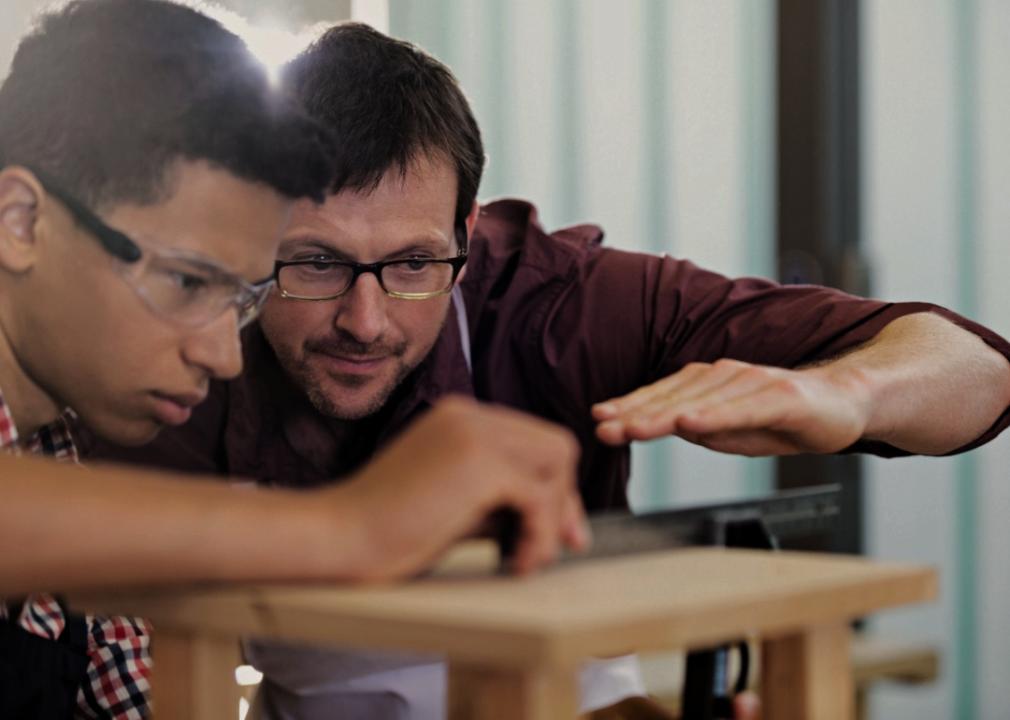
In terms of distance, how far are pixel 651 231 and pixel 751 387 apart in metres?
1.96

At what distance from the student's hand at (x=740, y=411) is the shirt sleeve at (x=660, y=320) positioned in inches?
14.1

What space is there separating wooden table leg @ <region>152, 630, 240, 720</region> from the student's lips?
0.29m

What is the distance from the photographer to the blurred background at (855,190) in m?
3.06

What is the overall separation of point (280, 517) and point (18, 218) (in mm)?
492

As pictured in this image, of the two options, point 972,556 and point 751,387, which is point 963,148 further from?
point 751,387

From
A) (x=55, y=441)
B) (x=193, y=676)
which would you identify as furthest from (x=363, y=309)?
(x=193, y=676)

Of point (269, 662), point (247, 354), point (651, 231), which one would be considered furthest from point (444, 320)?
point (651, 231)

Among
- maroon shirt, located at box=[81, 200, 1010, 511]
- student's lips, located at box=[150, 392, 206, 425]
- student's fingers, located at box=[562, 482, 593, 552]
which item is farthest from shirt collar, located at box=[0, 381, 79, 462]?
student's fingers, located at box=[562, 482, 593, 552]

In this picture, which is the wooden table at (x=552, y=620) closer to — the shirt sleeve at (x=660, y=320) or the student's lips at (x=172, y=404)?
the student's lips at (x=172, y=404)

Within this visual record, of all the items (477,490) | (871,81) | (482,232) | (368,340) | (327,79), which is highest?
(871,81)

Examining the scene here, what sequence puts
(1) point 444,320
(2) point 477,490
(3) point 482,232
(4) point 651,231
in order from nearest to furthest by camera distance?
1. (2) point 477,490
2. (1) point 444,320
3. (3) point 482,232
4. (4) point 651,231

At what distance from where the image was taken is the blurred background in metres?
3.06

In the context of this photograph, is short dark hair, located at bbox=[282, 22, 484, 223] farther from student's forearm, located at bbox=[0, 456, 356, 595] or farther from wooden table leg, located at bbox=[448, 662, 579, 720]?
wooden table leg, located at bbox=[448, 662, 579, 720]

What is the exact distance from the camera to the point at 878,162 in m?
3.15
